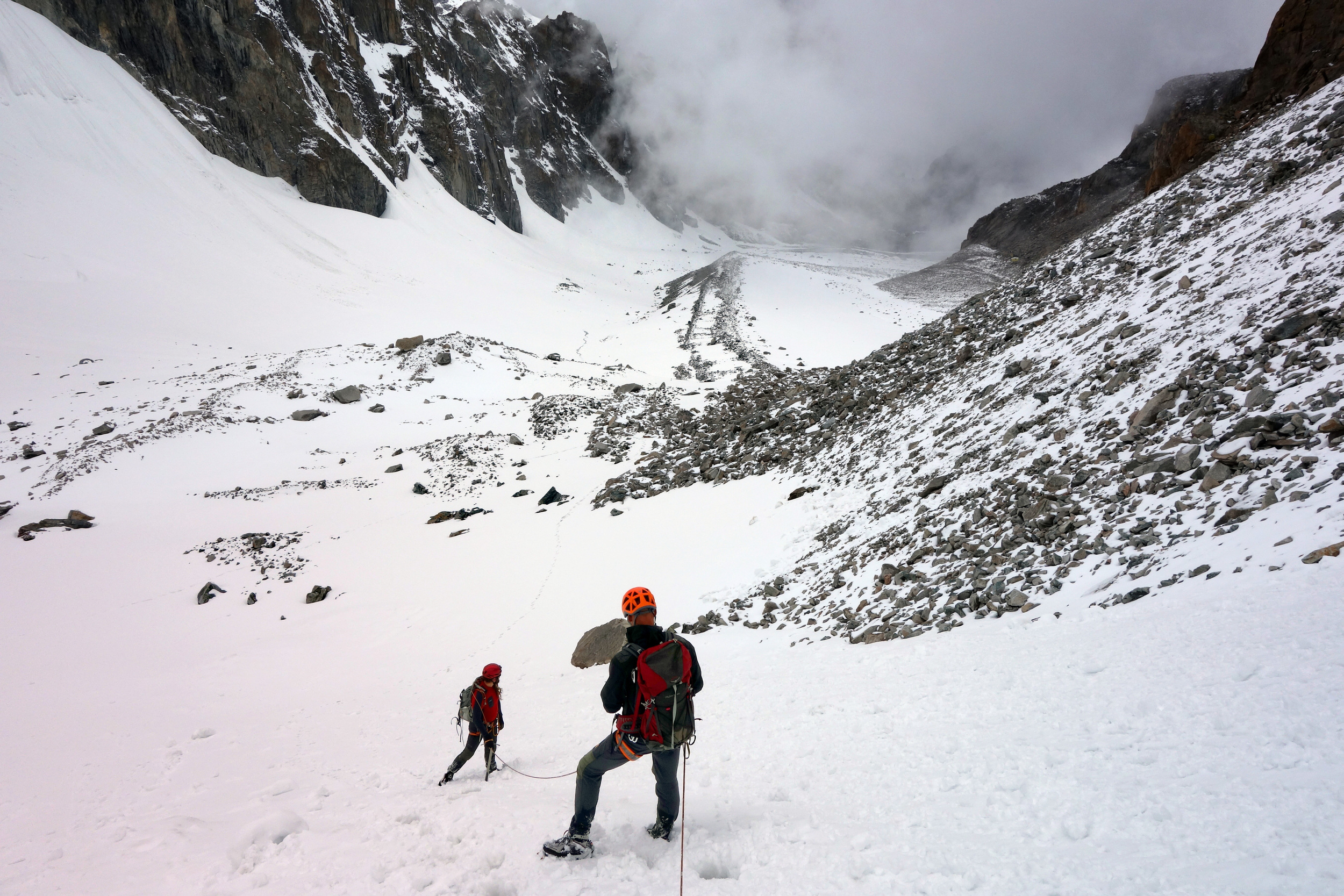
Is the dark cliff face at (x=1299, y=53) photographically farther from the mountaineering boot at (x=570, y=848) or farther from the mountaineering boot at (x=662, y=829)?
the mountaineering boot at (x=570, y=848)

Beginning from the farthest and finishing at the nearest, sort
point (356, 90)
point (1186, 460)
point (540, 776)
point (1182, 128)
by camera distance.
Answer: point (356, 90) → point (1182, 128) → point (1186, 460) → point (540, 776)

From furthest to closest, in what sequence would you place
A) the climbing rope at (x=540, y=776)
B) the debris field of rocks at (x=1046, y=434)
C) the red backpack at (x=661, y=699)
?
the debris field of rocks at (x=1046, y=434) → the climbing rope at (x=540, y=776) → the red backpack at (x=661, y=699)

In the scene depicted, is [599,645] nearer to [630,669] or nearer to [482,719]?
[482,719]

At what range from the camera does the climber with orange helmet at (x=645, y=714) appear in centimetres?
430

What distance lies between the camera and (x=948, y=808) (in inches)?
166

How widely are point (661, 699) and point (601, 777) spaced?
92cm

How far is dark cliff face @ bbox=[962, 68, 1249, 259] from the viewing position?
22.5m

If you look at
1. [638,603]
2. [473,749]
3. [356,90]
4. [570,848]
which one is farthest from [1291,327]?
[356,90]

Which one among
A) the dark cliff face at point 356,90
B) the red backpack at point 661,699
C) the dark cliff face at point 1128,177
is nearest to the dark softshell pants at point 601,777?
the red backpack at point 661,699

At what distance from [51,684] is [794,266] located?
67.5 m

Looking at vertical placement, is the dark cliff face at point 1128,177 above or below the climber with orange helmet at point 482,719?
above

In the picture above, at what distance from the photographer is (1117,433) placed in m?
8.63

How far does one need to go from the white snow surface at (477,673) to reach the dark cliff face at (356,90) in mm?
31111

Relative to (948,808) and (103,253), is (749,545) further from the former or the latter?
(103,253)
